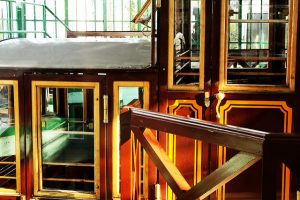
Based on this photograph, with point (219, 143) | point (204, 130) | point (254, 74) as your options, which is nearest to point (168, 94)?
point (254, 74)

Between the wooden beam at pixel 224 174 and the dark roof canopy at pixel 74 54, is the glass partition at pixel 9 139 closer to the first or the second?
the dark roof canopy at pixel 74 54

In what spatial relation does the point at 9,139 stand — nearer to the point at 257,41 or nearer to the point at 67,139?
the point at 67,139

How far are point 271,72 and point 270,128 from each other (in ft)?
1.74

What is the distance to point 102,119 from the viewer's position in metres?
4.08

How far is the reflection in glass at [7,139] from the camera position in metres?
4.29

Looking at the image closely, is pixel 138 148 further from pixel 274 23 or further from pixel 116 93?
pixel 274 23

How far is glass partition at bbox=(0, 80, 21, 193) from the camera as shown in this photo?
4.19m

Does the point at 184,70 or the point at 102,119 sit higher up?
the point at 184,70

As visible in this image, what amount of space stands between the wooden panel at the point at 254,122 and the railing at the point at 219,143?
1249 millimetres

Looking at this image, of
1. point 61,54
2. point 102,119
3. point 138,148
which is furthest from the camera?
point 61,54

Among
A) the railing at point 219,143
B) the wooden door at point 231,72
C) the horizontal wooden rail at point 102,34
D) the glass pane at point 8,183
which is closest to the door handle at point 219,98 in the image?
the wooden door at point 231,72

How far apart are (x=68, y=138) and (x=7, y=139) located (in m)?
0.67

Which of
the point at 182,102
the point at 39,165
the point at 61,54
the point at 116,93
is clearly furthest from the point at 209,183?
the point at 61,54

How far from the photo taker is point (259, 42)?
4.02 m
